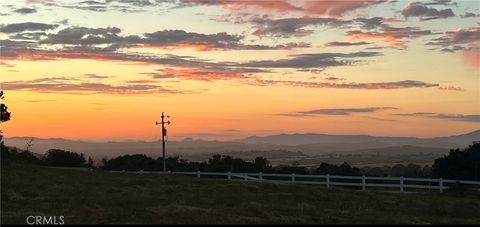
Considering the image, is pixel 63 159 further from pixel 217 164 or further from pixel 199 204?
pixel 199 204

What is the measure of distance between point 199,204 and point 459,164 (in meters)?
44.3

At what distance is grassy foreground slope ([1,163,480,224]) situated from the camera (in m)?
17.8

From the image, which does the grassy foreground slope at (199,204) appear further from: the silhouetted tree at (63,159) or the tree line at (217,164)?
the silhouetted tree at (63,159)

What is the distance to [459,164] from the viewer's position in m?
58.5

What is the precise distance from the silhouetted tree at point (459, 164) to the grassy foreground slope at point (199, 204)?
106 ft

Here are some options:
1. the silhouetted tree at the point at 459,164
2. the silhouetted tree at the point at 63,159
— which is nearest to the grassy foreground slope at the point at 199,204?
the silhouetted tree at the point at 63,159

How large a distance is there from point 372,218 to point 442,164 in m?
44.3

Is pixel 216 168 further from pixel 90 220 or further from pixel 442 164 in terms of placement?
pixel 90 220

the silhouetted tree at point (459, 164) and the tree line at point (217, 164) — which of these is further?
the tree line at point (217, 164)

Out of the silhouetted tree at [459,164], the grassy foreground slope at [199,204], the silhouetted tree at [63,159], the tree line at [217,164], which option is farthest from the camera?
the silhouetted tree at [63,159]

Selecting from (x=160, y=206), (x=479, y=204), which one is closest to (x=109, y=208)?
(x=160, y=206)

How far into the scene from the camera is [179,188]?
2847 centimetres

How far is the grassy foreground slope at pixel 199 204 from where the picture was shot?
17.8 meters

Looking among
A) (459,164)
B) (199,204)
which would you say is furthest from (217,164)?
(199,204)
